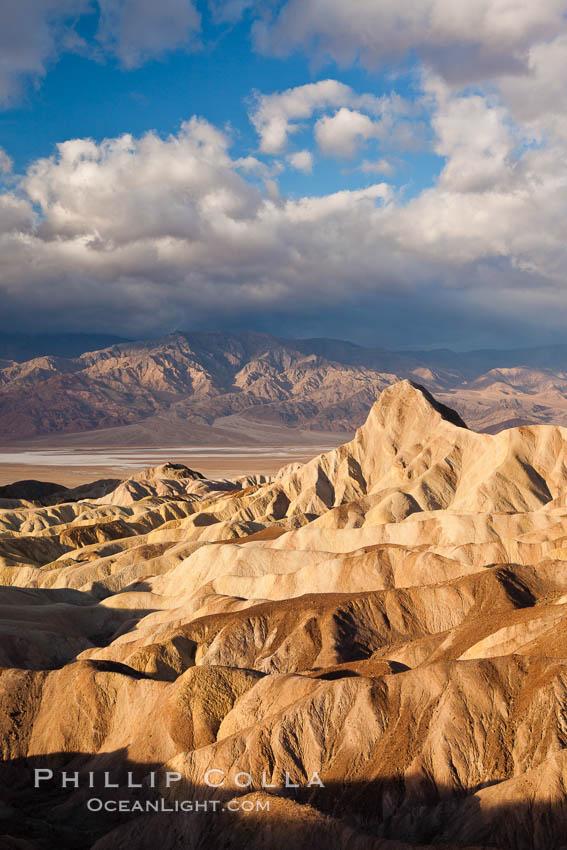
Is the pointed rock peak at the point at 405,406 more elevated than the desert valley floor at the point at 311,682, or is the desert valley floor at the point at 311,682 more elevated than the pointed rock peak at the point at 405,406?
the pointed rock peak at the point at 405,406

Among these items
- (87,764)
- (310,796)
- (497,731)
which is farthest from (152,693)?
(497,731)

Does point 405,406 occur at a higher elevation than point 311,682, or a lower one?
higher

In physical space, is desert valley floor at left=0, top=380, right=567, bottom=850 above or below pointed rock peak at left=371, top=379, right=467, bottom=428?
below

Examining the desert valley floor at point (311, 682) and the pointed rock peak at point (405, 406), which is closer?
the desert valley floor at point (311, 682)

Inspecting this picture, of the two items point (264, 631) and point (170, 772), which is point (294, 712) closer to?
point (170, 772)

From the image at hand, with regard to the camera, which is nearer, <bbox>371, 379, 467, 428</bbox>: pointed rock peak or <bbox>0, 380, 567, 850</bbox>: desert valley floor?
<bbox>0, 380, 567, 850</bbox>: desert valley floor
